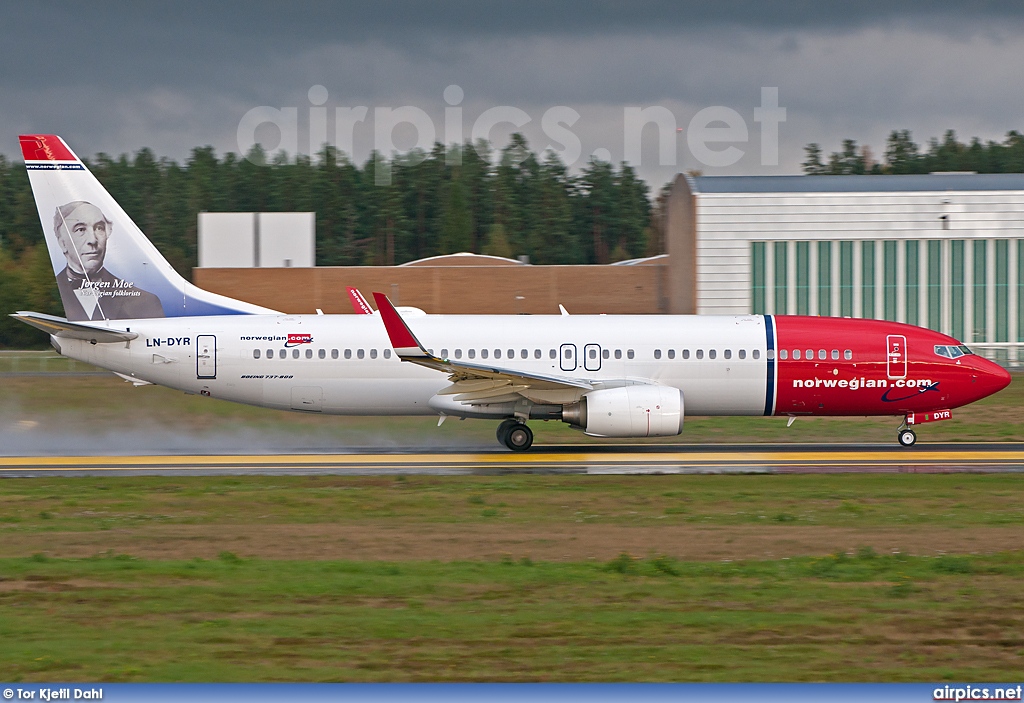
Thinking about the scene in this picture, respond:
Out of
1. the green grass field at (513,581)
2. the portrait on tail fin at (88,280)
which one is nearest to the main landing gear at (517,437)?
the green grass field at (513,581)

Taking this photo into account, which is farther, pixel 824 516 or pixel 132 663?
pixel 824 516

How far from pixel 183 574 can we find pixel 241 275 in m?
47.3

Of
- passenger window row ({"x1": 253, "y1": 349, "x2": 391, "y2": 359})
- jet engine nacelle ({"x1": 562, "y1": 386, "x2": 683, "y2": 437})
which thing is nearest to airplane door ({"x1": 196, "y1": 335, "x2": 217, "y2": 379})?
passenger window row ({"x1": 253, "y1": 349, "x2": 391, "y2": 359})

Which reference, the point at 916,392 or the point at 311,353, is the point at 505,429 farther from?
the point at 916,392

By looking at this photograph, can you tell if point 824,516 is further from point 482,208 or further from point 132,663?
point 482,208

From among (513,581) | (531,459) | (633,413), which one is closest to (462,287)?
(531,459)

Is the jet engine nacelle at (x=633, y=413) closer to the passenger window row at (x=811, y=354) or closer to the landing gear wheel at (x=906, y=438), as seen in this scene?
the passenger window row at (x=811, y=354)

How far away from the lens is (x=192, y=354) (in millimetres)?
27188

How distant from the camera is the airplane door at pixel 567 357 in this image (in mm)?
27344

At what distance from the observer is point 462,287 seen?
2397 inches

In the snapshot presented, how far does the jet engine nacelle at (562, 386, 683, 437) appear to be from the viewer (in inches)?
1003

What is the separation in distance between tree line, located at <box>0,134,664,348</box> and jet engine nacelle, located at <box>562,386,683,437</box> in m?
83.9

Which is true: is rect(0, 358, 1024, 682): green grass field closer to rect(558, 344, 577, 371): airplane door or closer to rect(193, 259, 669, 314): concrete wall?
rect(558, 344, 577, 371): airplane door

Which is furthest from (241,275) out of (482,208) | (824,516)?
(482,208)
